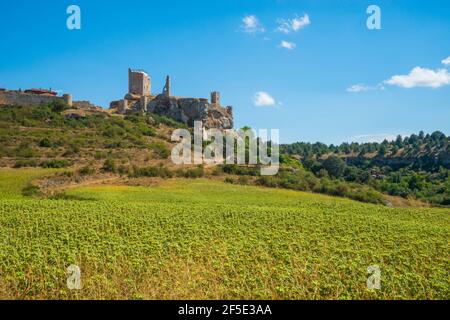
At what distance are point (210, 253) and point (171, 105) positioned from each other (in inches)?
2870

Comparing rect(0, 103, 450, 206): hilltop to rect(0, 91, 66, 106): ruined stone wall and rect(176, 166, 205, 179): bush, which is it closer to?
rect(176, 166, 205, 179): bush

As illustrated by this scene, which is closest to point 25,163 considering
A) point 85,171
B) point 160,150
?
point 85,171

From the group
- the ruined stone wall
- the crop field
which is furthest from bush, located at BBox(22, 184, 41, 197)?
the ruined stone wall

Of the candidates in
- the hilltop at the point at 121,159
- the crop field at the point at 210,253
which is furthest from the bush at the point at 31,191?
the crop field at the point at 210,253

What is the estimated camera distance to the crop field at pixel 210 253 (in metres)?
10.7

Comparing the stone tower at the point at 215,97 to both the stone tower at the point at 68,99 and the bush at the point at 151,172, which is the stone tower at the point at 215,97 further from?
the bush at the point at 151,172

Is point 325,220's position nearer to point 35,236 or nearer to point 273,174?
point 35,236

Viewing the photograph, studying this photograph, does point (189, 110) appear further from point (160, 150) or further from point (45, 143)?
point (45, 143)

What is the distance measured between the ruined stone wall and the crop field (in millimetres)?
56735

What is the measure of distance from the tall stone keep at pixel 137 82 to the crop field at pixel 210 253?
63.5m

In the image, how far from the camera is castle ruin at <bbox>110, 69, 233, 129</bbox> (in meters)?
A: 81.3

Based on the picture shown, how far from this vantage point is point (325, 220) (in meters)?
22.8

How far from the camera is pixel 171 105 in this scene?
84125 mm

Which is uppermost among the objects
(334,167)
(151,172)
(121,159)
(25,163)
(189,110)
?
(189,110)
